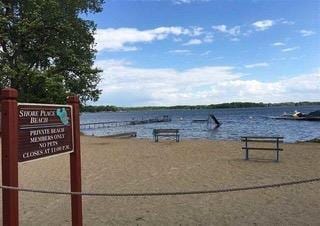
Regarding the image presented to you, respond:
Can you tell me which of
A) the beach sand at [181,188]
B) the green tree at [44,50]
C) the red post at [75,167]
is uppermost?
the green tree at [44,50]

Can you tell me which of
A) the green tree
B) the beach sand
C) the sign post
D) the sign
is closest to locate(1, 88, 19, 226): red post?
the sign post

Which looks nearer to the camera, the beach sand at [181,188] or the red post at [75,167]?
the red post at [75,167]

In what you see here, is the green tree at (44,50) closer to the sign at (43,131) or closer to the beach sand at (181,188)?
the beach sand at (181,188)

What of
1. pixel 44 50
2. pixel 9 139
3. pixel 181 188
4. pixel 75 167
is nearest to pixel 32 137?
pixel 9 139

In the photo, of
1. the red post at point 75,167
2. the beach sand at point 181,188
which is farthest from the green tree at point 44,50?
the red post at point 75,167

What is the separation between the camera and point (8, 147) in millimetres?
5230

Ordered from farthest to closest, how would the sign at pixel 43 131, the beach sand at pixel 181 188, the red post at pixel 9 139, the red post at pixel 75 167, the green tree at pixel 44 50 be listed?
the green tree at pixel 44 50 < the beach sand at pixel 181 188 < the red post at pixel 75 167 < the sign at pixel 43 131 < the red post at pixel 9 139

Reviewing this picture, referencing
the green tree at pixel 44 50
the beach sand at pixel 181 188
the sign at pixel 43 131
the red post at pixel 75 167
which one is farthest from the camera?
the green tree at pixel 44 50

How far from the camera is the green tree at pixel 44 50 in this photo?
29484 mm

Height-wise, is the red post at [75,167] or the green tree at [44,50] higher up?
the green tree at [44,50]

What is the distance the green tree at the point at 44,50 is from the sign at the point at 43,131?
2318 centimetres

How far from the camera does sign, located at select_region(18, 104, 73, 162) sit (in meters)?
5.51

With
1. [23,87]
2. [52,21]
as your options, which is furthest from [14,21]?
[23,87]

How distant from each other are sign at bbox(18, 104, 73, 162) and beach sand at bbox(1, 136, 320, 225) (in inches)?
74.1
